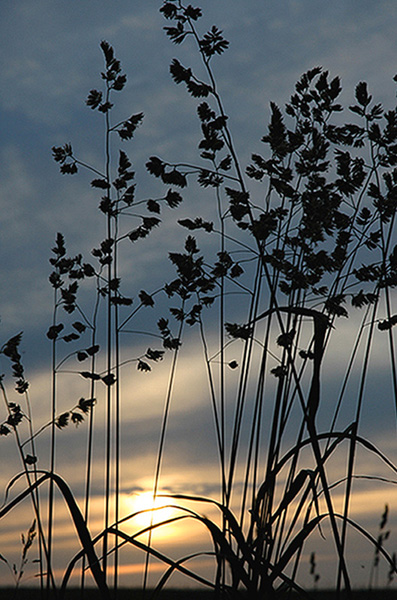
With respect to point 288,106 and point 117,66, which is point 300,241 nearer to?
point 288,106

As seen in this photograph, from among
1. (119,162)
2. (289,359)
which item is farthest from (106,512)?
(119,162)

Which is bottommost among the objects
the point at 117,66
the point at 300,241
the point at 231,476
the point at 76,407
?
the point at 231,476

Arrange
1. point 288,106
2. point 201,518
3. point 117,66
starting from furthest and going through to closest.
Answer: point 117,66 < point 288,106 < point 201,518

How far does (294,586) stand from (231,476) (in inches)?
15.9

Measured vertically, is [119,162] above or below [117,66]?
below

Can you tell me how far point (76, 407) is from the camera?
2.91 m

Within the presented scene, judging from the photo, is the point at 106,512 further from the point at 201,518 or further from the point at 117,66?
the point at 117,66

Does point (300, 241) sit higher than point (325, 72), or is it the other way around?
point (325, 72)

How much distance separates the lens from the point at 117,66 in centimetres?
302

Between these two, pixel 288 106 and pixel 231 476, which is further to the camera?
pixel 288 106

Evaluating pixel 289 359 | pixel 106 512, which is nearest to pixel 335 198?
pixel 289 359

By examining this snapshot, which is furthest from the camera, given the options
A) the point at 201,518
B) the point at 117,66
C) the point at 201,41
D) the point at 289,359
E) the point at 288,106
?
the point at 117,66

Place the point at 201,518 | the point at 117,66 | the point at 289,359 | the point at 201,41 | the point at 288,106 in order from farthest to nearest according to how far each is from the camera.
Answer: the point at 117,66 → the point at 288,106 → the point at 201,41 → the point at 289,359 → the point at 201,518

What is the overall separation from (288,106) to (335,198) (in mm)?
429
